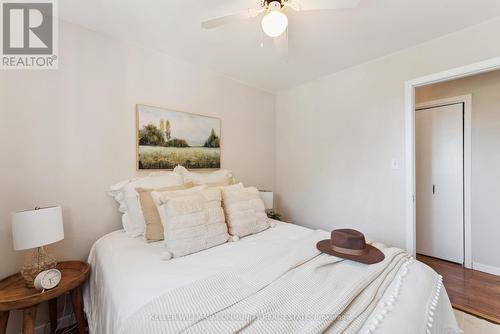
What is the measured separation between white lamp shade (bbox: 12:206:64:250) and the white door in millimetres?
3926

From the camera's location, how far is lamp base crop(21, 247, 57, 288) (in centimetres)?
131

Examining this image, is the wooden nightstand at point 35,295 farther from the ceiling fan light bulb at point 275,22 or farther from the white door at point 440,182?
the white door at point 440,182

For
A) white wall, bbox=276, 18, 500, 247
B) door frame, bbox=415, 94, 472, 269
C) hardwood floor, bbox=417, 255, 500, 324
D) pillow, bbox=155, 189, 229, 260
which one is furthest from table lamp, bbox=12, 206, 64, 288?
door frame, bbox=415, 94, 472, 269

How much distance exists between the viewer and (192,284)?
1.05m

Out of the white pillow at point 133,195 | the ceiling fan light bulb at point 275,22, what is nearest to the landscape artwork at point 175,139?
the white pillow at point 133,195

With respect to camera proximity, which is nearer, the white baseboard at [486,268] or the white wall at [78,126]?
the white wall at [78,126]

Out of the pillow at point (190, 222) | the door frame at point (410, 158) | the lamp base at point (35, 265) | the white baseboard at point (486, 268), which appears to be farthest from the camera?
the white baseboard at point (486, 268)

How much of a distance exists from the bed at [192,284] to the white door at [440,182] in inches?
79.9

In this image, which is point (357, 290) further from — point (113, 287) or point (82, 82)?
point (82, 82)

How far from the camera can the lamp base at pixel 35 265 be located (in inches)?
51.5

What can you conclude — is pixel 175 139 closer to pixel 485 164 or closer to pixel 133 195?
pixel 133 195

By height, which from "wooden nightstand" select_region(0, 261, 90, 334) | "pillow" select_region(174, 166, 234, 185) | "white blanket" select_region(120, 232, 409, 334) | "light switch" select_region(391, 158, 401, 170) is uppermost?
"light switch" select_region(391, 158, 401, 170)

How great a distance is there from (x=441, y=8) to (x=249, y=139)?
7.02ft

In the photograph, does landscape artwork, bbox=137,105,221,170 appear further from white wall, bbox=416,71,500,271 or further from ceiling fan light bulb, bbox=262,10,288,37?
white wall, bbox=416,71,500,271
